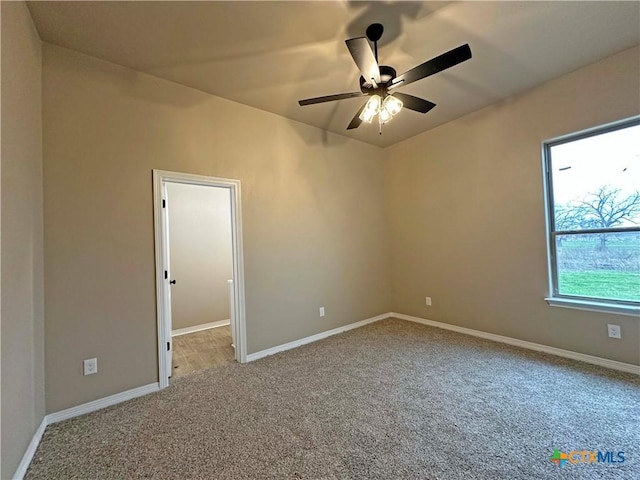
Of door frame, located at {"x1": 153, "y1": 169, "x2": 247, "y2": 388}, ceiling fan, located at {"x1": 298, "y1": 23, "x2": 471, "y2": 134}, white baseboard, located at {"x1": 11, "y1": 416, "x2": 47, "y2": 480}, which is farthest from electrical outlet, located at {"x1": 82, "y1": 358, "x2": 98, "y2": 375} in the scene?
ceiling fan, located at {"x1": 298, "y1": 23, "x2": 471, "y2": 134}

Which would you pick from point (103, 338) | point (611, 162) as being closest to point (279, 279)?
point (103, 338)

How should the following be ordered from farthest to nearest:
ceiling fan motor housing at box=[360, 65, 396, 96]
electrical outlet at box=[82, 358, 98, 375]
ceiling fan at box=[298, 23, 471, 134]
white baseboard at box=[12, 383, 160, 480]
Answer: electrical outlet at box=[82, 358, 98, 375] < ceiling fan motor housing at box=[360, 65, 396, 96] < ceiling fan at box=[298, 23, 471, 134] < white baseboard at box=[12, 383, 160, 480]

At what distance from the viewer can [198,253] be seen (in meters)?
4.62

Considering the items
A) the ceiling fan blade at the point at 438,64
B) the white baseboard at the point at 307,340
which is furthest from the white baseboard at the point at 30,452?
the ceiling fan blade at the point at 438,64

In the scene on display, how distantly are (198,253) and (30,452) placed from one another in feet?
10.4

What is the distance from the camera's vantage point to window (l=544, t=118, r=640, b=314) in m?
2.50

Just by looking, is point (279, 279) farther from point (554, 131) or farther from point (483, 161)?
point (554, 131)

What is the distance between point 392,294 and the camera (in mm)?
4594

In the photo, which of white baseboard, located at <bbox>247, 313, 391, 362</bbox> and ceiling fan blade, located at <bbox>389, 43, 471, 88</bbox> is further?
white baseboard, located at <bbox>247, 313, 391, 362</bbox>

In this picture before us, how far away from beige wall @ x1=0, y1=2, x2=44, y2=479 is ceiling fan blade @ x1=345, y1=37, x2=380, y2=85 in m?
1.90

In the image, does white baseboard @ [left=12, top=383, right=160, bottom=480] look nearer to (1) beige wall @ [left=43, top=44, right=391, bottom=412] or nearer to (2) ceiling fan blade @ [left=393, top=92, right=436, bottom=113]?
(1) beige wall @ [left=43, top=44, right=391, bottom=412]

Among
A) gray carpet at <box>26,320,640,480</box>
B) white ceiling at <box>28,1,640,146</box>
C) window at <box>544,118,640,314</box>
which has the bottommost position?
gray carpet at <box>26,320,640,480</box>

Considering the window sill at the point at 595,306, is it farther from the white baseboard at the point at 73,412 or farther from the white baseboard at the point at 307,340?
the white baseboard at the point at 73,412

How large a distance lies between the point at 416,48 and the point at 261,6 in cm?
129
